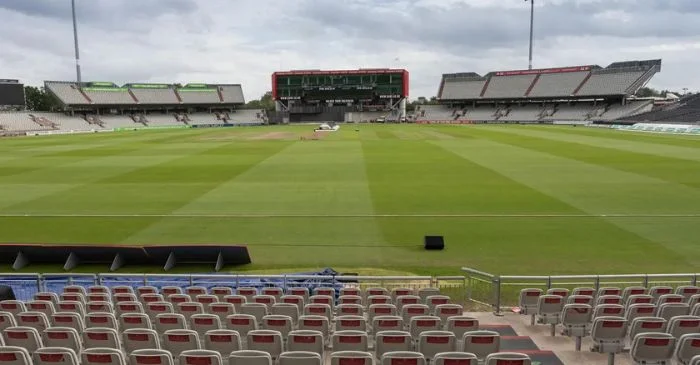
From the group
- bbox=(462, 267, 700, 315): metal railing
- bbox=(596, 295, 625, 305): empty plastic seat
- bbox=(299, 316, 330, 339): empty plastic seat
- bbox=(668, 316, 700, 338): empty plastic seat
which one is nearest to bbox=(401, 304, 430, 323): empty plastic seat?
bbox=(299, 316, 330, 339): empty plastic seat

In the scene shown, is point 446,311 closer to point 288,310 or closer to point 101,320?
point 288,310

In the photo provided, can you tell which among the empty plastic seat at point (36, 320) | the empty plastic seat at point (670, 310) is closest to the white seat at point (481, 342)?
the empty plastic seat at point (670, 310)

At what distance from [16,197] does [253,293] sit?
893 inches

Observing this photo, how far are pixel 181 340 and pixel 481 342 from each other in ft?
12.6

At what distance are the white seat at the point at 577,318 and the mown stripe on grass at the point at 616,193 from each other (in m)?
8.81

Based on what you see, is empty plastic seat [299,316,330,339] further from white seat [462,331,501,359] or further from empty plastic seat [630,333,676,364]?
empty plastic seat [630,333,676,364]

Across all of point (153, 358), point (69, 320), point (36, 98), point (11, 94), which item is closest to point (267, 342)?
point (153, 358)

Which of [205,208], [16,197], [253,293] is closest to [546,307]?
[253,293]

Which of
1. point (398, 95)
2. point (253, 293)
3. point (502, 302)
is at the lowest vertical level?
point (502, 302)

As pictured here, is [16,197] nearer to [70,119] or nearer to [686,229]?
[686,229]

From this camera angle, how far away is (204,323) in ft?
25.3

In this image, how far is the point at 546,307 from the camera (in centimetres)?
906

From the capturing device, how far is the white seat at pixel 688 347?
20.8ft

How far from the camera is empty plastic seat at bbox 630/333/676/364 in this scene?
658cm
